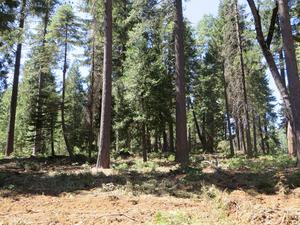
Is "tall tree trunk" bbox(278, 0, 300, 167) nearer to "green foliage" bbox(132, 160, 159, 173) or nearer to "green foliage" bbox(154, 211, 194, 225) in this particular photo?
"green foliage" bbox(132, 160, 159, 173)

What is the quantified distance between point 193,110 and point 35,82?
52.4ft

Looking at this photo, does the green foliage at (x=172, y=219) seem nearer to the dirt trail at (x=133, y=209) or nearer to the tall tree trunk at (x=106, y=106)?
the dirt trail at (x=133, y=209)

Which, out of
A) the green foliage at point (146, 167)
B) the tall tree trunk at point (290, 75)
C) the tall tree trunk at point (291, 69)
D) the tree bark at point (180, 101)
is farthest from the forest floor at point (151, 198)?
the tree bark at point (180, 101)

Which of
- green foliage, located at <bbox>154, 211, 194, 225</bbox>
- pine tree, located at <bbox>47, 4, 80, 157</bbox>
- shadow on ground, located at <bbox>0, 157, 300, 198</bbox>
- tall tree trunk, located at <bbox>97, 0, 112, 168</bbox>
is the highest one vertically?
pine tree, located at <bbox>47, 4, 80, 157</bbox>

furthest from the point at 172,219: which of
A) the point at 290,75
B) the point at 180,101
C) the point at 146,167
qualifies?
the point at 146,167

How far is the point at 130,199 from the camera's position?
8.26m

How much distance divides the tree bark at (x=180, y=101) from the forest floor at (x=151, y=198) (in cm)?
246

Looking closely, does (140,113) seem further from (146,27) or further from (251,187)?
(251,187)

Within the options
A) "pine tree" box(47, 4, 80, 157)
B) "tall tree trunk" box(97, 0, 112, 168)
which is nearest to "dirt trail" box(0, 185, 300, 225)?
"tall tree trunk" box(97, 0, 112, 168)

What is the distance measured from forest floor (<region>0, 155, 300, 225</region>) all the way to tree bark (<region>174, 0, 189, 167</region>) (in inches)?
96.7

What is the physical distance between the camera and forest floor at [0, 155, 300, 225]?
6023mm

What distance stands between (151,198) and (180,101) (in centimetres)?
699

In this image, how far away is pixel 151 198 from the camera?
A: 834 cm

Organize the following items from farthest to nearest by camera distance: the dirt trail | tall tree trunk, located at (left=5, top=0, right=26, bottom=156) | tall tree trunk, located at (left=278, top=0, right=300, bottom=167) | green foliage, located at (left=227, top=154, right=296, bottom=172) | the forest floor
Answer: tall tree trunk, located at (left=5, top=0, right=26, bottom=156) → green foliage, located at (left=227, top=154, right=296, bottom=172) → tall tree trunk, located at (left=278, top=0, right=300, bottom=167) → the forest floor → the dirt trail
